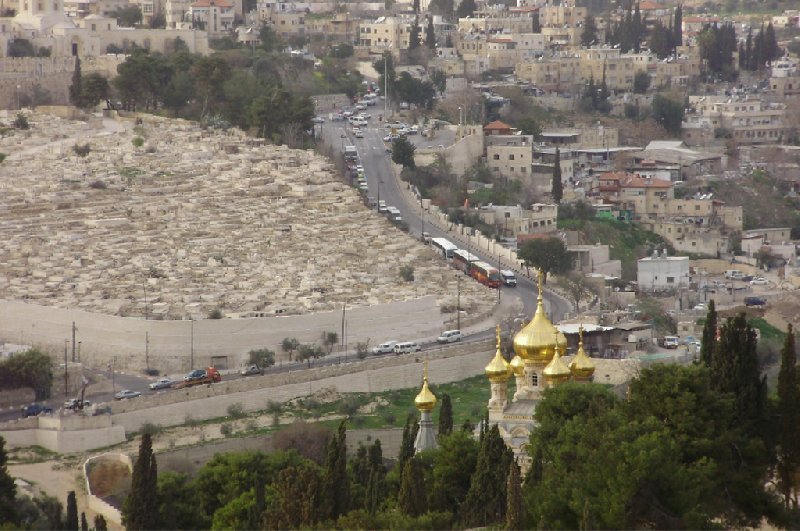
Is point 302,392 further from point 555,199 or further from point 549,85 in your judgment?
point 549,85

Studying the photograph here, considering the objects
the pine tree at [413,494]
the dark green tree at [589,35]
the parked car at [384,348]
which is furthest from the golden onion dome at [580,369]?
the dark green tree at [589,35]

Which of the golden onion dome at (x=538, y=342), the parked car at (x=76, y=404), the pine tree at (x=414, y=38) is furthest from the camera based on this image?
the pine tree at (x=414, y=38)

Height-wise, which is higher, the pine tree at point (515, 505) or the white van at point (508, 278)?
the pine tree at point (515, 505)

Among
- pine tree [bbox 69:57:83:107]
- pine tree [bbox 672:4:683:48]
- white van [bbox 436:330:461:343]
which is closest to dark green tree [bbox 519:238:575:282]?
white van [bbox 436:330:461:343]

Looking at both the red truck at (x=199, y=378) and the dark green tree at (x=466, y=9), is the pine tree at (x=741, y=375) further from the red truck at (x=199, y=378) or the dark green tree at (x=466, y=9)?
the dark green tree at (x=466, y=9)

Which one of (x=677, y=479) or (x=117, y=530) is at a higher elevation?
(x=677, y=479)

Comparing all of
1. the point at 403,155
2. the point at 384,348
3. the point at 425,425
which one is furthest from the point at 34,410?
the point at 403,155

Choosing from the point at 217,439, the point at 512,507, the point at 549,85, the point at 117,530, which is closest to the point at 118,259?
the point at 217,439
